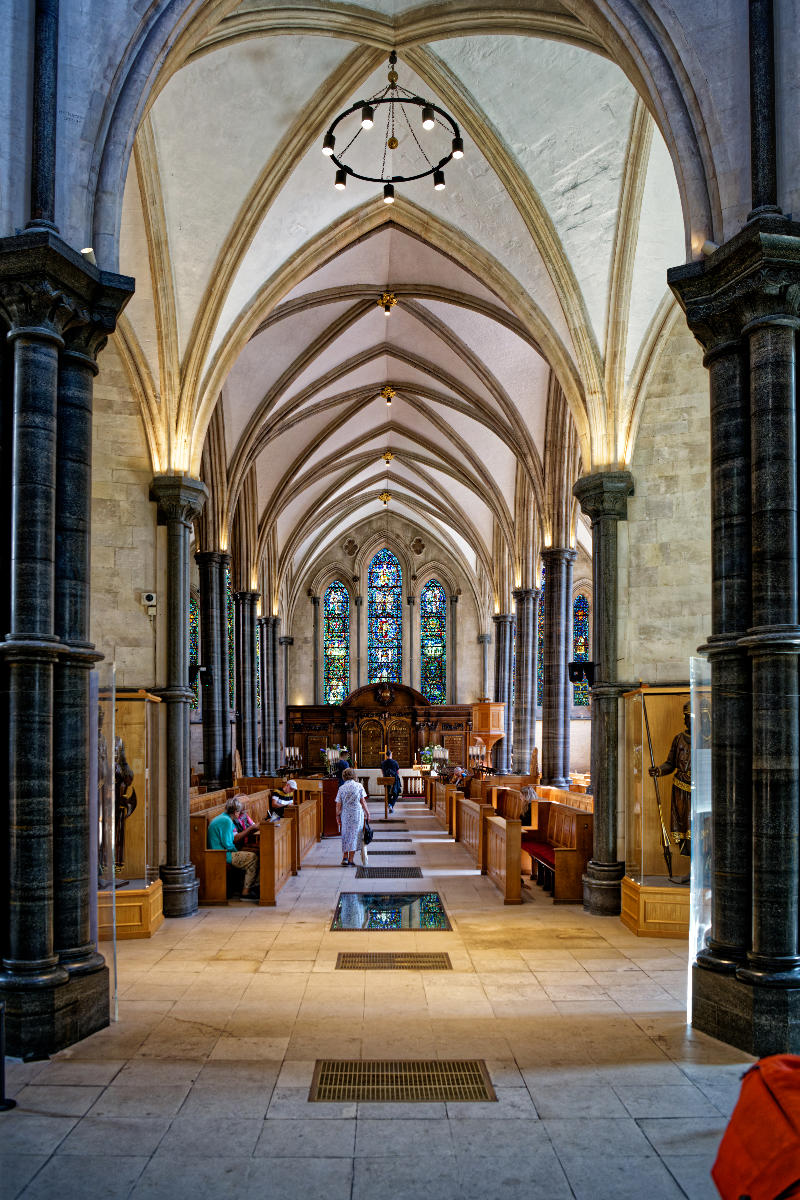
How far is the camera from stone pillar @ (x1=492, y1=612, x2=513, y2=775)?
29734mm

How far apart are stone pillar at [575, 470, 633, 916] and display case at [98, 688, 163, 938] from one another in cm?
506

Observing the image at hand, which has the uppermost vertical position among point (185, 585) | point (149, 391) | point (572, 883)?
point (149, 391)

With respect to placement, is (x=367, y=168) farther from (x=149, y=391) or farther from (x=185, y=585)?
(x=185, y=585)

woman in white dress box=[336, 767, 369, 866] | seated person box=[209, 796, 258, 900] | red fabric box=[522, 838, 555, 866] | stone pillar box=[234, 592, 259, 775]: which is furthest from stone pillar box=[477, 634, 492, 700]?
seated person box=[209, 796, 258, 900]

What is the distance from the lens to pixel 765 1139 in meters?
3.39

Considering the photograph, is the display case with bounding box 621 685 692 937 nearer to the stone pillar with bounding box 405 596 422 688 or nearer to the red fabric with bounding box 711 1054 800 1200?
the red fabric with bounding box 711 1054 800 1200

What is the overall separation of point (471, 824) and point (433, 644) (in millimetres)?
21812

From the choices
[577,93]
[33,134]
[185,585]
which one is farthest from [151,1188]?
[577,93]

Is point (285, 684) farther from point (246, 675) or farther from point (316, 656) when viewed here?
point (246, 675)

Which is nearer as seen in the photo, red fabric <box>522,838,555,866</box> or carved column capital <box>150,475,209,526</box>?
carved column capital <box>150,475,209,526</box>

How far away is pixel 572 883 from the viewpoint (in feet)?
41.3

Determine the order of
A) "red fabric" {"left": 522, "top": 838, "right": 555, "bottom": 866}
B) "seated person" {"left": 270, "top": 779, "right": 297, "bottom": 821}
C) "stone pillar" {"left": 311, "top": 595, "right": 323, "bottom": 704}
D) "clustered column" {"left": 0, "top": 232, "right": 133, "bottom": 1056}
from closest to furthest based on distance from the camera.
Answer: "clustered column" {"left": 0, "top": 232, "right": 133, "bottom": 1056} < "red fabric" {"left": 522, "top": 838, "right": 555, "bottom": 866} < "seated person" {"left": 270, "top": 779, "right": 297, "bottom": 821} < "stone pillar" {"left": 311, "top": 595, "right": 323, "bottom": 704}

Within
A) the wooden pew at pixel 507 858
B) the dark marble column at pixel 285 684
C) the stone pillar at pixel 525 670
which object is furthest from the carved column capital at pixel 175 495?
the dark marble column at pixel 285 684

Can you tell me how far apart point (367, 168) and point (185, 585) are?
6.14 m
